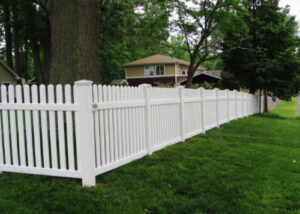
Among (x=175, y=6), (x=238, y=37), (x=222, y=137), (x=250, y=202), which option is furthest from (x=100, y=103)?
(x=238, y=37)

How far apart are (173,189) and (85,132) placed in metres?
1.38

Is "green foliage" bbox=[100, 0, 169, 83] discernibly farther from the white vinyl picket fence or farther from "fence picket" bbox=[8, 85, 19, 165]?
"fence picket" bbox=[8, 85, 19, 165]

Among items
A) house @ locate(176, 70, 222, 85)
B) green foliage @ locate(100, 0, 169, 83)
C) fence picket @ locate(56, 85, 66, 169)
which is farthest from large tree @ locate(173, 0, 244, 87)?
fence picket @ locate(56, 85, 66, 169)

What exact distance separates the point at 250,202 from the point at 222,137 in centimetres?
472

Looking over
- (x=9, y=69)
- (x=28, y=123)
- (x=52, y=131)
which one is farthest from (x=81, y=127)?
(x=9, y=69)

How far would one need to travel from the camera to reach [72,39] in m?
5.46

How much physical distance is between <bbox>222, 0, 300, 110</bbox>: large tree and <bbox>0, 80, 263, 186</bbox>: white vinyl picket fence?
585 inches

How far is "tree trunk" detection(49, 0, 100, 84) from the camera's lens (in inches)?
215

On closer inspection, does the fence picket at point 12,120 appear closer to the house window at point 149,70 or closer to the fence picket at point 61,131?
the fence picket at point 61,131

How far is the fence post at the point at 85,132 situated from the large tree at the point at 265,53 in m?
16.5

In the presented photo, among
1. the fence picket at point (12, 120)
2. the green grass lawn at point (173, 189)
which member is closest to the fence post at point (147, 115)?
the green grass lawn at point (173, 189)

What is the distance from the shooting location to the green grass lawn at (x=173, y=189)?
3.24m

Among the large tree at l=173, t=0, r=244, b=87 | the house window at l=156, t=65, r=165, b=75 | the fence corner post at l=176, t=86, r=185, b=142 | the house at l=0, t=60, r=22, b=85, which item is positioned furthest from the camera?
the house window at l=156, t=65, r=165, b=75

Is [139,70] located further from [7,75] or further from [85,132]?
[85,132]
